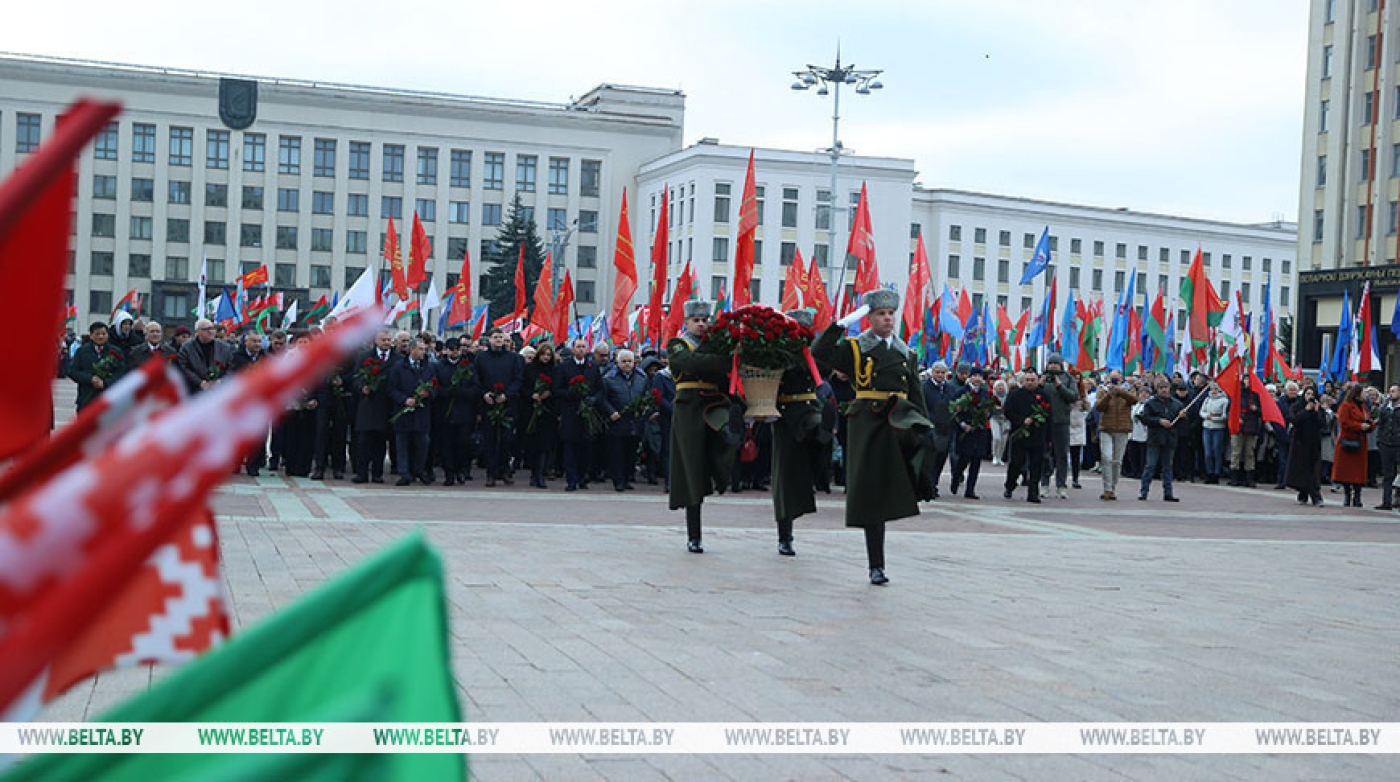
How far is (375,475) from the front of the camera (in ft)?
62.1

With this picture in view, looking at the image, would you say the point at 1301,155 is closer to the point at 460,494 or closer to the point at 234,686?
the point at 460,494

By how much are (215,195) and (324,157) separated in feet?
21.9

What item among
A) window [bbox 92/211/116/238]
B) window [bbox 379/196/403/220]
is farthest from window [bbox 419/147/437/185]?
window [bbox 92/211/116/238]

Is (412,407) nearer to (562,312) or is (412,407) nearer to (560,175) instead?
(562,312)

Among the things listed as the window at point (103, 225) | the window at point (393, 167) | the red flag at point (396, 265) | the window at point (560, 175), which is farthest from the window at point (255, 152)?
the red flag at point (396, 265)

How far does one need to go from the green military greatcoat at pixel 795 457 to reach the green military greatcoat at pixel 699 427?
1.33ft

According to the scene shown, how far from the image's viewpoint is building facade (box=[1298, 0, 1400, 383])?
5344cm

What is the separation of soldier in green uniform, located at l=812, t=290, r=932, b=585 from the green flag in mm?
8663

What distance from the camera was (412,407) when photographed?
1864 centimetres

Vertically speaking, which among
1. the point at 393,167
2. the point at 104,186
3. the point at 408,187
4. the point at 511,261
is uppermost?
the point at 393,167

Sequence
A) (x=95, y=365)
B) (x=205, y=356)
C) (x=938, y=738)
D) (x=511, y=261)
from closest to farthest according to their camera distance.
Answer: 1. (x=938, y=738)
2. (x=95, y=365)
3. (x=205, y=356)
4. (x=511, y=261)

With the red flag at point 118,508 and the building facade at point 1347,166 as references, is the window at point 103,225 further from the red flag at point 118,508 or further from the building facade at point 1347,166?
the red flag at point 118,508

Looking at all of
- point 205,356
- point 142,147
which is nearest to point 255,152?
point 142,147

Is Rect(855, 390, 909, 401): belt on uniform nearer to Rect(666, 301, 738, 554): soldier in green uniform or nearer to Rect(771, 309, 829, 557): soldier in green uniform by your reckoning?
Rect(771, 309, 829, 557): soldier in green uniform
